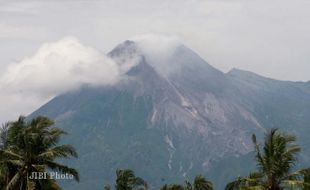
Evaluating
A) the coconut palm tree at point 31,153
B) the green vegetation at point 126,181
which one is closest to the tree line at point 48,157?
the coconut palm tree at point 31,153

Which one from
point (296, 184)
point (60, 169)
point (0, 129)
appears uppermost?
point (0, 129)

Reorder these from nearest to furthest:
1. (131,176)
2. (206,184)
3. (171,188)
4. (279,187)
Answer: (279,187) → (131,176) → (171,188) → (206,184)

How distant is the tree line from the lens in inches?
1845

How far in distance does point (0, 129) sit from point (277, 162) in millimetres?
20427

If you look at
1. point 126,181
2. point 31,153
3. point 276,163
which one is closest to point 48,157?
point 31,153

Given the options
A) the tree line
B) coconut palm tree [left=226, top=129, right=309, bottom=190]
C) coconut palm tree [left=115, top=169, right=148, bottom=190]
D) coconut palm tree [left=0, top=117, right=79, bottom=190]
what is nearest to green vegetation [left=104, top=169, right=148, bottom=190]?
coconut palm tree [left=115, top=169, right=148, bottom=190]

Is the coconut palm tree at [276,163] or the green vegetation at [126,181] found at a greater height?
the green vegetation at [126,181]

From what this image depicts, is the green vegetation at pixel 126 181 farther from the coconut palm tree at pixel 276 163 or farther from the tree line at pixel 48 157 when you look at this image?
the coconut palm tree at pixel 276 163

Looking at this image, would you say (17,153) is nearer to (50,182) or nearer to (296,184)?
(50,182)

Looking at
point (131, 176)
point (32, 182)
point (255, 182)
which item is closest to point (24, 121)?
point (32, 182)

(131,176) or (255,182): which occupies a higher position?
(131,176)

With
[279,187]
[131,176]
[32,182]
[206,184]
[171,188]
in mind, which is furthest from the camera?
[206,184]

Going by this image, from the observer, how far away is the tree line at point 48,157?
4688cm

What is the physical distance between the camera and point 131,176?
278 feet
